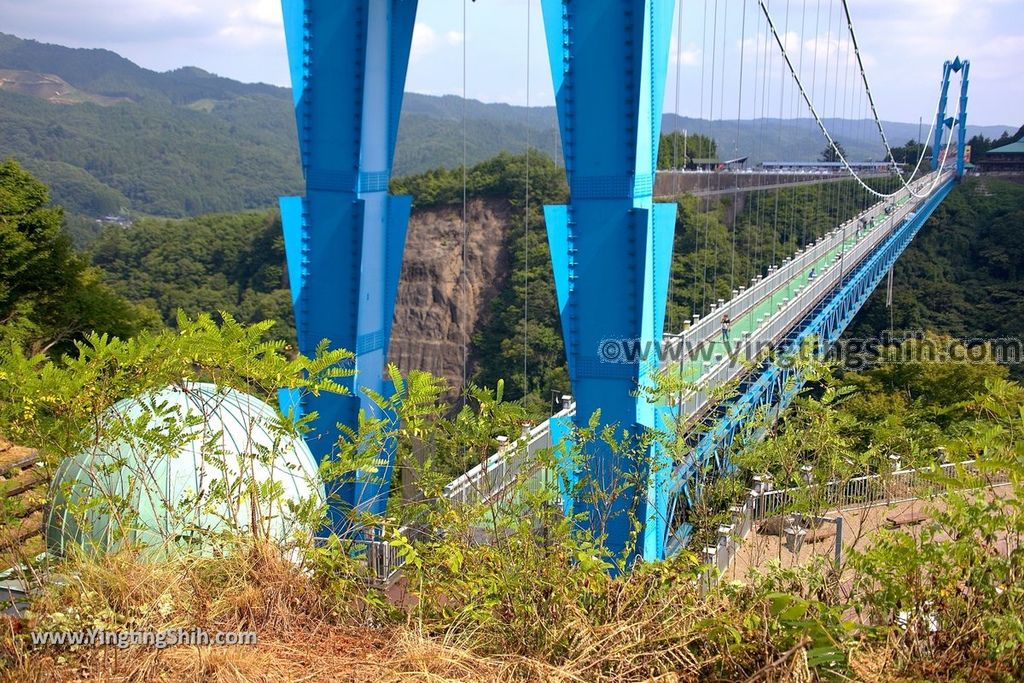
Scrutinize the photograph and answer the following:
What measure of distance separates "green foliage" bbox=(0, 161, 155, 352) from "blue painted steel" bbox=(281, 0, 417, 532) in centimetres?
632

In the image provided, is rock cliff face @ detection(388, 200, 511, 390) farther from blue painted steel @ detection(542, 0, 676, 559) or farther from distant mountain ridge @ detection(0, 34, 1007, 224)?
blue painted steel @ detection(542, 0, 676, 559)

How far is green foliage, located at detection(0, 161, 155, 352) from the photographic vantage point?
11320mm

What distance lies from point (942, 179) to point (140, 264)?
33.3 m

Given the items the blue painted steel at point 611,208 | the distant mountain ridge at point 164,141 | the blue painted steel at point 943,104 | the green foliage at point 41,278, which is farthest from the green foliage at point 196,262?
the blue painted steel at point 943,104

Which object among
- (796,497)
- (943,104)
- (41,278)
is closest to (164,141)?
(943,104)

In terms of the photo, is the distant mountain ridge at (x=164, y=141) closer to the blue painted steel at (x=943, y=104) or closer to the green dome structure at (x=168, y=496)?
the blue painted steel at (x=943, y=104)

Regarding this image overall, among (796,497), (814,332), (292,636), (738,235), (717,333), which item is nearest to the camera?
(292,636)

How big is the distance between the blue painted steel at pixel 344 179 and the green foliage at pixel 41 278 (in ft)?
20.7

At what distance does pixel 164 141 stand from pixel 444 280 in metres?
41.8

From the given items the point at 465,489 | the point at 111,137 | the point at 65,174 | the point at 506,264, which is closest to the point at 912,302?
the point at 506,264

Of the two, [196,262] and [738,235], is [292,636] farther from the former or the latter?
[196,262]

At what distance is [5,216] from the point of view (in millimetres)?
11531

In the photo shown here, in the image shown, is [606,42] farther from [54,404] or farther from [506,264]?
[506,264]

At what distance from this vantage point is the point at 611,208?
534 centimetres
